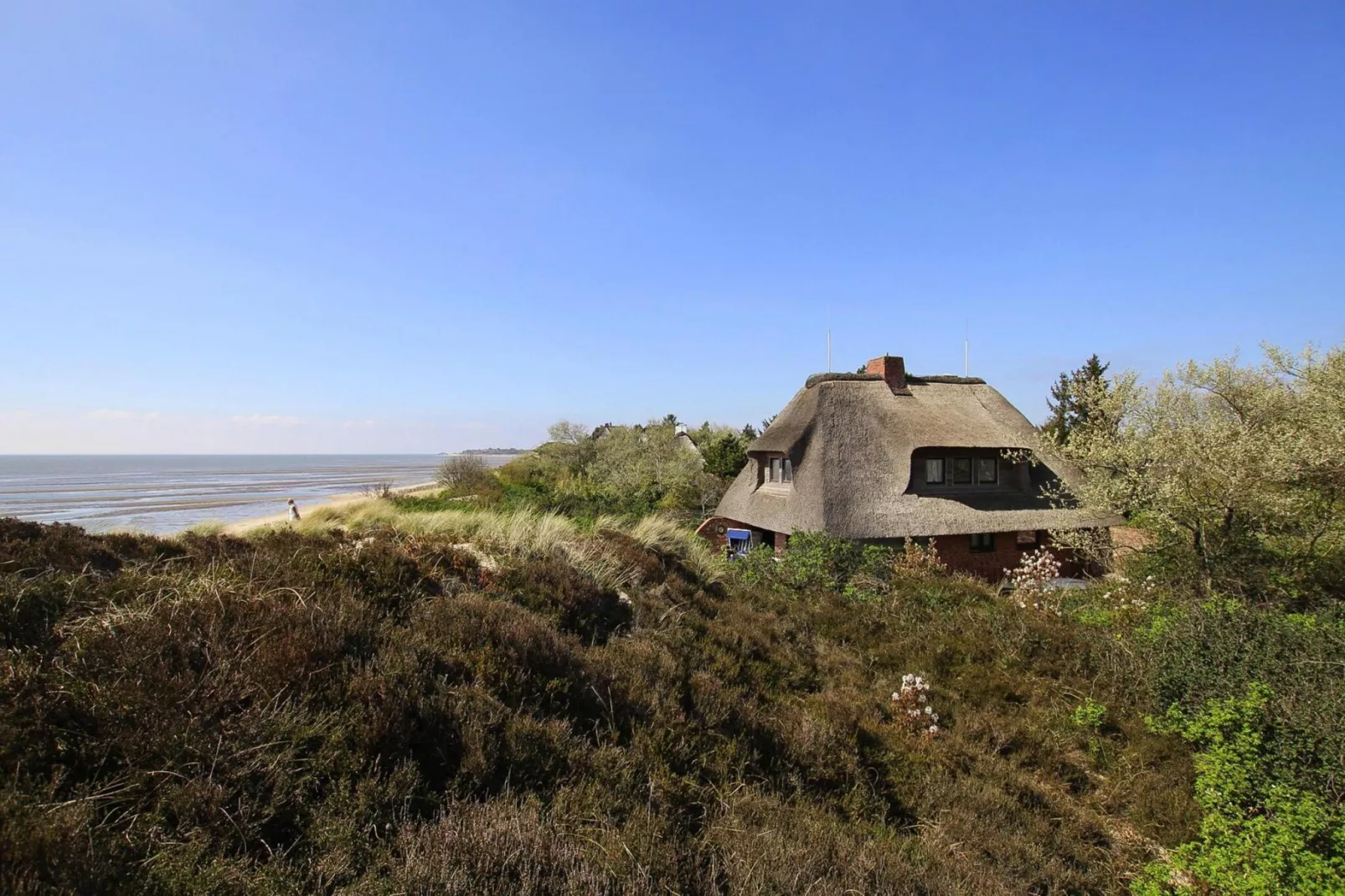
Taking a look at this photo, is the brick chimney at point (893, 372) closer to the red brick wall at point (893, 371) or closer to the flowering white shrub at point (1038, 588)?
the red brick wall at point (893, 371)

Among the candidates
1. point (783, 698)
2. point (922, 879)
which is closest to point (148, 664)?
point (922, 879)

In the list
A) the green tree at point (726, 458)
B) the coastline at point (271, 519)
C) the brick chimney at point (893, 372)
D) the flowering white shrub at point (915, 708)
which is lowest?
the flowering white shrub at point (915, 708)

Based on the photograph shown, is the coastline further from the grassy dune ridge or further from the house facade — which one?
the house facade

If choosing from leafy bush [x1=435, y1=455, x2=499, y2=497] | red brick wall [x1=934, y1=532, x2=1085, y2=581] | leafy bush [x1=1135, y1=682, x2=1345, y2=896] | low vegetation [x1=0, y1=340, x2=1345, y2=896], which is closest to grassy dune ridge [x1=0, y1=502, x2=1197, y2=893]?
low vegetation [x1=0, y1=340, x2=1345, y2=896]

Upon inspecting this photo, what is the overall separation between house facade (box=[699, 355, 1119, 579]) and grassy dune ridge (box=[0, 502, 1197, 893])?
7253 mm

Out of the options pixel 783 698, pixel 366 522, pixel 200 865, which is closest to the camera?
pixel 200 865

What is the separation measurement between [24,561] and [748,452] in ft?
47.0

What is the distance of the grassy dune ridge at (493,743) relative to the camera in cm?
236

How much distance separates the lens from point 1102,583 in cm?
979

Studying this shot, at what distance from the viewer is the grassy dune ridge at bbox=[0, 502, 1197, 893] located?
2.36 metres

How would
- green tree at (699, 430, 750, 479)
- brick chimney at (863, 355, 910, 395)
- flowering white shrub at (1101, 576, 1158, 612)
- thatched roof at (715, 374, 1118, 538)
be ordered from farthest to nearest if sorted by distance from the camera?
green tree at (699, 430, 750, 479) → brick chimney at (863, 355, 910, 395) → thatched roof at (715, 374, 1118, 538) → flowering white shrub at (1101, 576, 1158, 612)

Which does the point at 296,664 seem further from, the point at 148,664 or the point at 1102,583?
the point at 1102,583

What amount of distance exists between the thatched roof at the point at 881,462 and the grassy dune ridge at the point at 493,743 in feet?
23.6

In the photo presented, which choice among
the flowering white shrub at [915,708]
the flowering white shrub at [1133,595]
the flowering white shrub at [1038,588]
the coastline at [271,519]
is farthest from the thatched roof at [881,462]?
the coastline at [271,519]
